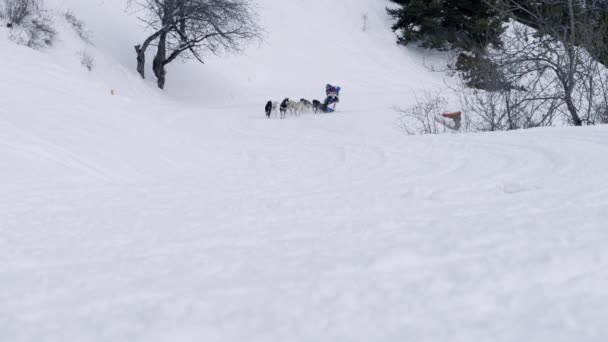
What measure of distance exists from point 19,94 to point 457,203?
580 centimetres

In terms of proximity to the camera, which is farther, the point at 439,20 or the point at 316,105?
the point at 439,20

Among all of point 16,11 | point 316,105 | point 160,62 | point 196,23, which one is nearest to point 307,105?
point 316,105

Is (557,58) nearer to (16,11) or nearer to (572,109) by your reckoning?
(572,109)

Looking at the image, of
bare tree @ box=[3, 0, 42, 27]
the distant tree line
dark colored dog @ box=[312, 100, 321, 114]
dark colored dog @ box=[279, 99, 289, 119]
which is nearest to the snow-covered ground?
the distant tree line

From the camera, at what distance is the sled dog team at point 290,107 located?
1326 cm

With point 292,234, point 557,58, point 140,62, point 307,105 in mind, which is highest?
point 140,62

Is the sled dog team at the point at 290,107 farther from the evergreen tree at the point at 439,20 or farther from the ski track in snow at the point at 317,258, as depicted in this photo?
the evergreen tree at the point at 439,20

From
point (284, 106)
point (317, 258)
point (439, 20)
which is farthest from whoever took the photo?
point (439, 20)

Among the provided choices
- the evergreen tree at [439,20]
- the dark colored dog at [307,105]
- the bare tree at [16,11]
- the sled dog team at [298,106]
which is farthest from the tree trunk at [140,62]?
the evergreen tree at [439,20]

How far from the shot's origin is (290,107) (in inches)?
544

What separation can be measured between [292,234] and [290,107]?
11.6 m

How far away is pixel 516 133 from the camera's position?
6723 millimetres

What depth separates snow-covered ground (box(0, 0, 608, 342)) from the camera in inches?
54.2

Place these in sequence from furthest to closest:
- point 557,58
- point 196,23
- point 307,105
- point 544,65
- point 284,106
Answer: point 196,23, point 307,105, point 284,106, point 544,65, point 557,58
